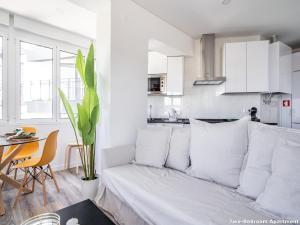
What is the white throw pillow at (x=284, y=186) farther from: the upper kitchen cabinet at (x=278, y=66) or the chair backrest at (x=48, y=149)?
the upper kitchen cabinet at (x=278, y=66)

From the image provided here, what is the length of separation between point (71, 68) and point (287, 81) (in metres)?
4.71

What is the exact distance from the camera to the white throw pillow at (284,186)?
994mm

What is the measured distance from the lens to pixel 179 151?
1.92 meters

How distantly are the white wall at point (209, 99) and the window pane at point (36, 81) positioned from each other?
255cm

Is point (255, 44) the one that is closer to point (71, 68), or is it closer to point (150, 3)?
point (150, 3)

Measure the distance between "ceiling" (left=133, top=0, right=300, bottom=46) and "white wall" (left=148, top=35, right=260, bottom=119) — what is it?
430 millimetres

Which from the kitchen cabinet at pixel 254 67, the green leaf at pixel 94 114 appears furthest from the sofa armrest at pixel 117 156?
the kitchen cabinet at pixel 254 67

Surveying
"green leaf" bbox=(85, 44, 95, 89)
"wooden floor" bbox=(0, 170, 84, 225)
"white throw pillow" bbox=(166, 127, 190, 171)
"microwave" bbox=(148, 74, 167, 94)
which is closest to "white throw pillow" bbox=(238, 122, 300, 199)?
"white throw pillow" bbox=(166, 127, 190, 171)

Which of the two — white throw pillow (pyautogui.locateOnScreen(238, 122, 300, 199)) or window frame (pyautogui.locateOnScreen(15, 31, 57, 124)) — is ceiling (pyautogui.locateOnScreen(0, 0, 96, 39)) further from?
white throw pillow (pyautogui.locateOnScreen(238, 122, 300, 199))

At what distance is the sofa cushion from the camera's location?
106 centimetres

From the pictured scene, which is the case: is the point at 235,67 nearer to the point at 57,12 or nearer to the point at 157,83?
the point at 157,83

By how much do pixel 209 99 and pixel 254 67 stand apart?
109cm

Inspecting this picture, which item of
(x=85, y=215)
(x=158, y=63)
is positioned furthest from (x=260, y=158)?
(x=158, y=63)

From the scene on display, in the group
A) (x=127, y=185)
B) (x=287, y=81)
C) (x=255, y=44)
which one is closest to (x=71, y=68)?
(x=127, y=185)
